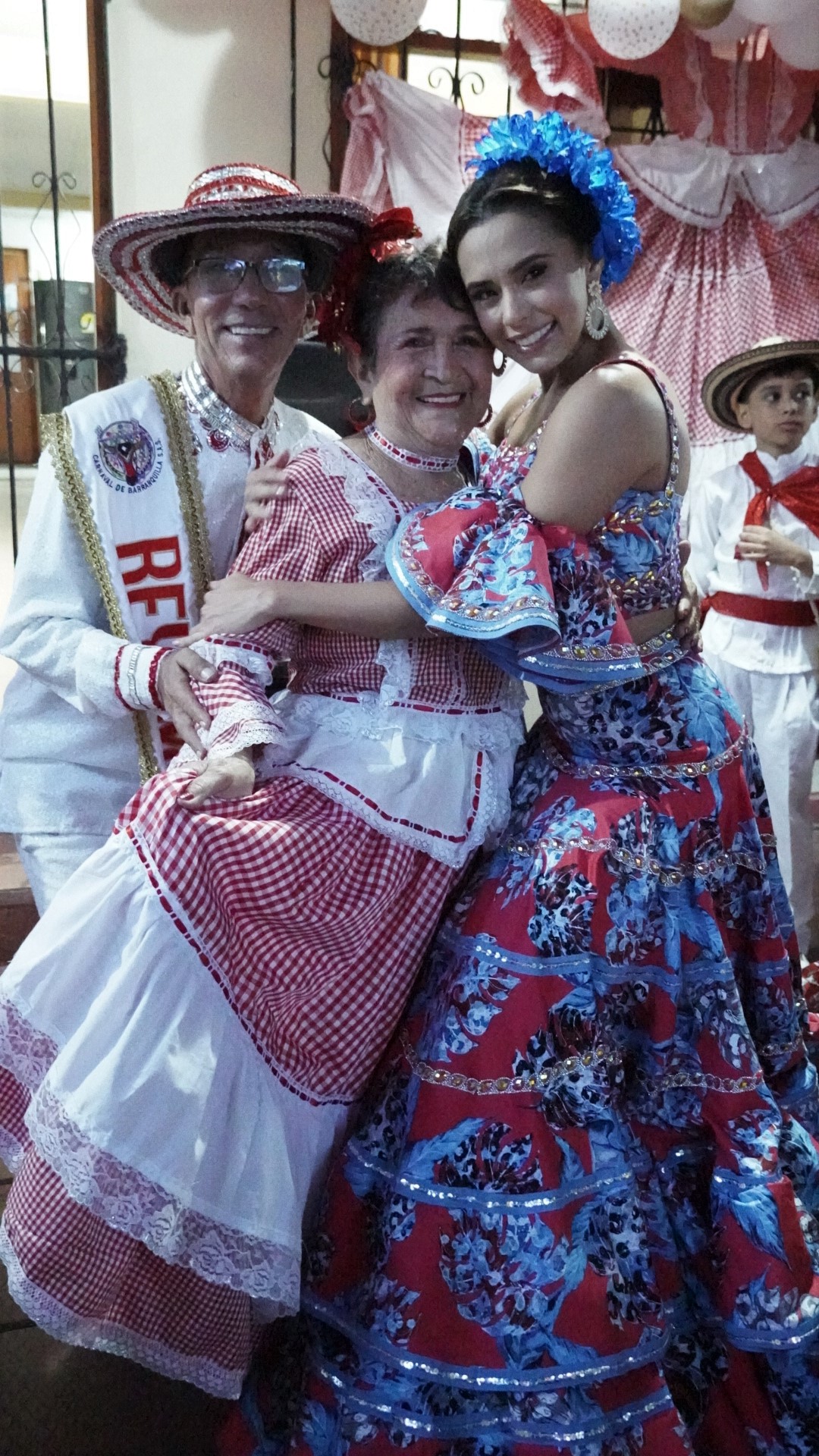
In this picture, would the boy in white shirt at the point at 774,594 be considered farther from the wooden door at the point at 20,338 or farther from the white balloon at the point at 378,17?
the wooden door at the point at 20,338

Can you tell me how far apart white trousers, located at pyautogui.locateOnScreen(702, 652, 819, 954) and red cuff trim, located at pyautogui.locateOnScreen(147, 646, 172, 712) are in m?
2.15

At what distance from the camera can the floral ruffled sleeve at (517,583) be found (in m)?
1.37

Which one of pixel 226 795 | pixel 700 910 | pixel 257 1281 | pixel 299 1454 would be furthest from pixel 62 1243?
pixel 700 910

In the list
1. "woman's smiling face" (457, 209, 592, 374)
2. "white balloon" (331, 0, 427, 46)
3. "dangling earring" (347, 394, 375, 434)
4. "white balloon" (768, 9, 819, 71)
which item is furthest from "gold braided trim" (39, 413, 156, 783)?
"white balloon" (768, 9, 819, 71)

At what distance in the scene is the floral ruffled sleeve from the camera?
1.37 metres

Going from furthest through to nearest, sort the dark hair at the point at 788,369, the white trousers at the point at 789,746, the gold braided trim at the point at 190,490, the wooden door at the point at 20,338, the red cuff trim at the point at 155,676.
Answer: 1. the wooden door at the point at 20,338
2. the white trousers at the point at 789,746
3. the dark hair at the point at 788,369
4. the gold braided trim at the point at 190,490
5. the red cuff trim at the point at 155,676

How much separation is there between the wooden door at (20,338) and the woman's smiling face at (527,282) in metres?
2.99

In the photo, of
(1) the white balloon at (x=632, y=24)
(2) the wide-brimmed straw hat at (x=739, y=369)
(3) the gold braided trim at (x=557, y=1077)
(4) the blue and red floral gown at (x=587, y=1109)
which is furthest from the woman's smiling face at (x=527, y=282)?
(1) the white balloon at (x=632, y=24)

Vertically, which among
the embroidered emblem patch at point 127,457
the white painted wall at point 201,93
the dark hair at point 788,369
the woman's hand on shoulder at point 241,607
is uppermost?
the white painted wall at point 201,93

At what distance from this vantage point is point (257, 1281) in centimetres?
127

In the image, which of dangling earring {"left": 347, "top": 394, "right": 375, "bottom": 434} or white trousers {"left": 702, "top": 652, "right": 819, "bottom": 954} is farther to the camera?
white trousers {"left": 702, "top": 652, "right": 819, "bottom": 954}

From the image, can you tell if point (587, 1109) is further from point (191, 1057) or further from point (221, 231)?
point (221, 231)

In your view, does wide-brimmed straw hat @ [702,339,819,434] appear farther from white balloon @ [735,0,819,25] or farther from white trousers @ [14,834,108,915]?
white trousers @ [14,834,108,915]

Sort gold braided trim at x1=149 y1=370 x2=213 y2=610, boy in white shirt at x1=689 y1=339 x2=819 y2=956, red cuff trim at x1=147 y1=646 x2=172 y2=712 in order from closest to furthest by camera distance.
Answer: red cuff trim at x1=147 y1=646 x2=172 y2=712
gold braided trim at x1=149 y1=370 x2=213 y2=610
boy in white shirt at x1=689 y1=339 x2=819 y2=956
